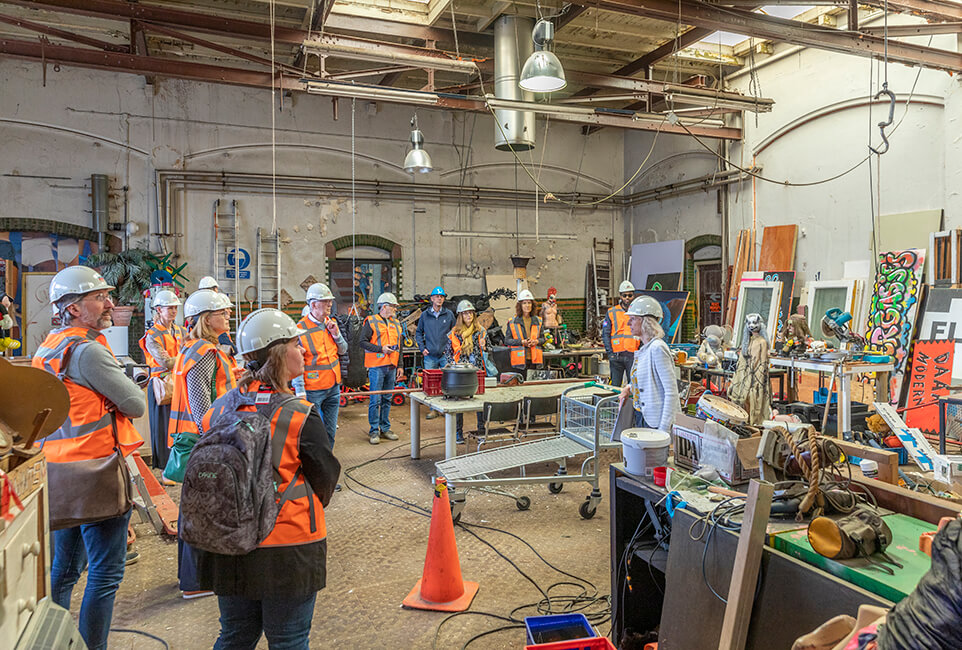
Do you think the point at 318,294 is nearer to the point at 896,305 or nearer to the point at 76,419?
the point at 76,419

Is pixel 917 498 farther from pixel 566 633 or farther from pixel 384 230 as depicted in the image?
pixel 384 230

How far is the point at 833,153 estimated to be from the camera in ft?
32.2

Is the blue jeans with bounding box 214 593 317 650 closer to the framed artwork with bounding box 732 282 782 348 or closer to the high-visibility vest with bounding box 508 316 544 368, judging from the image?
the high-visibility vest with bounding box 508 316 544 368

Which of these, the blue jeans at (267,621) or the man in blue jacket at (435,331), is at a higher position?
the man in blue jacket at (435,331)

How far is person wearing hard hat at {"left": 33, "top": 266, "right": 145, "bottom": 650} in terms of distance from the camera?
2.61m

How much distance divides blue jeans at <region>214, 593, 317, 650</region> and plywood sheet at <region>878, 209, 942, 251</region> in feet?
31.0

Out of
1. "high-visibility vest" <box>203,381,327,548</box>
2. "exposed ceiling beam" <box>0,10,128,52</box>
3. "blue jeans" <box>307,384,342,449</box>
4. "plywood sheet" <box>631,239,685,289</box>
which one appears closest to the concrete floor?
"blue jeans" <box>307,384,342,449</box>

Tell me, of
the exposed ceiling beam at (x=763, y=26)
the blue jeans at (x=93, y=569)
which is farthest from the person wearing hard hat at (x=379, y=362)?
the blue jeans at (x=93, y=569)

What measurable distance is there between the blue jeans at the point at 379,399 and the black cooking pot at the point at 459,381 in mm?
2021

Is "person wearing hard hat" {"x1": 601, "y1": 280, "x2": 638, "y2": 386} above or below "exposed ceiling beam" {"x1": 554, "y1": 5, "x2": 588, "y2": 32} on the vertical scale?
below

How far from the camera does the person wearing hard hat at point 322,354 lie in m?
6.01

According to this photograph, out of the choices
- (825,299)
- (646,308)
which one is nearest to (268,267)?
(646,308)

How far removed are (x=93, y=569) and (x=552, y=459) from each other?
3.29m

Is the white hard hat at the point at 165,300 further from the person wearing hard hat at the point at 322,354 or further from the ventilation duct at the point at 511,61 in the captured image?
the ventilation duct at the point at 511,61
